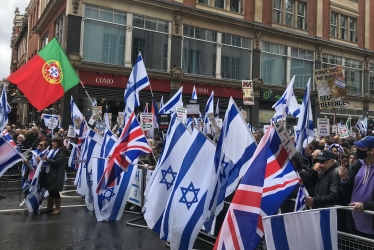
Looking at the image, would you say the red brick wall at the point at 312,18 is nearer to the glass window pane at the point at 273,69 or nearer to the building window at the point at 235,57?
the glass window pane at the point at 273,69

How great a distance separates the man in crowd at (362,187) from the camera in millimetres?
4344

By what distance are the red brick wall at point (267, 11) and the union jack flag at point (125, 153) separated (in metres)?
23.7

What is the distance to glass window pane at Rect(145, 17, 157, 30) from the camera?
77.2ft

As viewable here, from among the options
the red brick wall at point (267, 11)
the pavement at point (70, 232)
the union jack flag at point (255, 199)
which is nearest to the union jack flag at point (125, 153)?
the pavement at point (70, 232)

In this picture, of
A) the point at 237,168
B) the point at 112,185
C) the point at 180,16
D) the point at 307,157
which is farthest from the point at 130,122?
the point at 180,16

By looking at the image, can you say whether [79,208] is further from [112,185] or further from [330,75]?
[330,75]

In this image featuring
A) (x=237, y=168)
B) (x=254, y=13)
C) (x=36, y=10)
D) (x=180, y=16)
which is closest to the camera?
(x=237, y=168)

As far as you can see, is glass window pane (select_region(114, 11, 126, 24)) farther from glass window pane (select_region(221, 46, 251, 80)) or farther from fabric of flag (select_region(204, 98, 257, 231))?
fabric of flag (select_region(204, 98, 257, 231))

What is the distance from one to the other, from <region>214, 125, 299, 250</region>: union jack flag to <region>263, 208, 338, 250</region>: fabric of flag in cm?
33

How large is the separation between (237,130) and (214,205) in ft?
3.51

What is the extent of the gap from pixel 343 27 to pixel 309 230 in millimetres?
34989

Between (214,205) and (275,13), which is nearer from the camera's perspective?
(214,205)

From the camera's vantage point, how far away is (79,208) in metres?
9.24

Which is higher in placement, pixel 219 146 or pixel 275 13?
pixel 275 13
